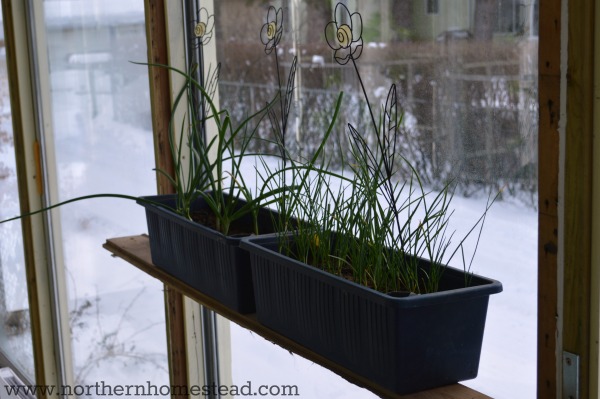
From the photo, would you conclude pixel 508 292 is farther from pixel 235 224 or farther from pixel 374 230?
pixel 235 224

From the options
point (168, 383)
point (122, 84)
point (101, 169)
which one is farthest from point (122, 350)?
point (122, 84)

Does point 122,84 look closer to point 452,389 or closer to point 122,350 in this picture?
point 122,350

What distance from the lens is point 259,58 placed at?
1.77 metres

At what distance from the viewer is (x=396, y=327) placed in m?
1.05

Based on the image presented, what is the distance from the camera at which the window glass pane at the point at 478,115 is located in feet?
3.93

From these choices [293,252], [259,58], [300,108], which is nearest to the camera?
[293,252]

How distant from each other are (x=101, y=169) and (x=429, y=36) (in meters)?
1.49

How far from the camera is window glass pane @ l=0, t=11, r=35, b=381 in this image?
10.9ft

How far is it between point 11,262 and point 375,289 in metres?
2.63

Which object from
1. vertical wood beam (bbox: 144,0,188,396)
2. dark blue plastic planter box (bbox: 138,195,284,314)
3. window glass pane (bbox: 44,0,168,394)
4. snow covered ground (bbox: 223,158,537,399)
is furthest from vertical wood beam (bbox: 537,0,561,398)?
window glass pane (bbox: 44,0,168,394)

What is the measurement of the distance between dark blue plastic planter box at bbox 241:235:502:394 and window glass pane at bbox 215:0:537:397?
5.6 inches

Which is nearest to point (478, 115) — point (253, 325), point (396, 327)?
point (396, 327)

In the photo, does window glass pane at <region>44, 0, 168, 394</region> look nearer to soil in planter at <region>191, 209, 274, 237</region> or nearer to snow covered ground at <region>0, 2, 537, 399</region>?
snow covered ground at <region>0, 2, 537, 399</region>

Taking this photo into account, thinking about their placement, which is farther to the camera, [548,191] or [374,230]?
[374,230]
